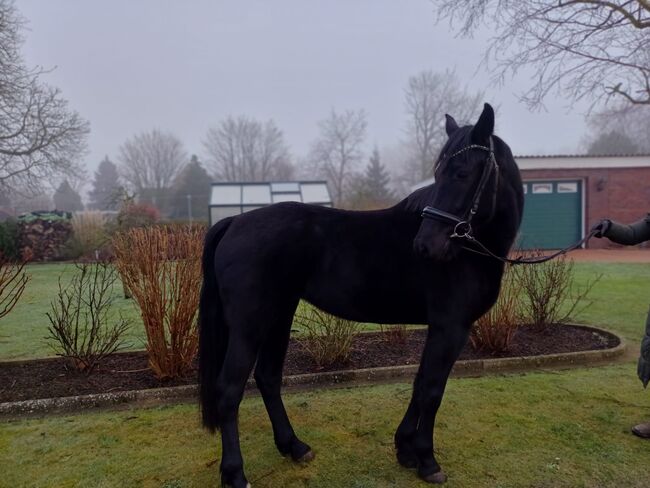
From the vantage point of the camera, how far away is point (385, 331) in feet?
17.5

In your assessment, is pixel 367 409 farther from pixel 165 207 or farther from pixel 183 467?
pixel 165 207

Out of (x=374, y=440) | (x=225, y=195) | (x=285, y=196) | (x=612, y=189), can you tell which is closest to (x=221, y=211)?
(x=225, y=195)

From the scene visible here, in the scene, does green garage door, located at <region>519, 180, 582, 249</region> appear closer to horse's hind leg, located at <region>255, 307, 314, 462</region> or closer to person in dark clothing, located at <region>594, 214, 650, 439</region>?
person in dark clothing, located at <region>594, 214, 650, 439</region>

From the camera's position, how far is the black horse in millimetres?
2449

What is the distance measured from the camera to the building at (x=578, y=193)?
17.7 m

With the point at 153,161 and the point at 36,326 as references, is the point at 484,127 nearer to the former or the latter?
the point at 36,326

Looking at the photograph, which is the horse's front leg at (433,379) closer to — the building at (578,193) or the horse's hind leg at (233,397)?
the horse's hind leg at (233,397)

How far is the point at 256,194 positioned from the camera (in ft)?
67.6

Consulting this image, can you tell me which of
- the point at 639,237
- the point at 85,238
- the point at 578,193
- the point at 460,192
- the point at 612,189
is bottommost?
the point at 85,238

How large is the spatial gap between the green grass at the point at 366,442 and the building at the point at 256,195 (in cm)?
1593

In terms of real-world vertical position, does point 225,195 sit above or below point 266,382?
above

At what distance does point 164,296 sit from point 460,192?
117 inches

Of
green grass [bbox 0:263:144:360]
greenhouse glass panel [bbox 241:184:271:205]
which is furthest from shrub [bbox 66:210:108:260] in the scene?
greenhouse glass panel [bbox 241:184:271:205]

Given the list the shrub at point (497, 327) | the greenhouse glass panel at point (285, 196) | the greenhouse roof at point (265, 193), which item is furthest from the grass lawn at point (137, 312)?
the greenhouse glass panel at point (285, 196)
